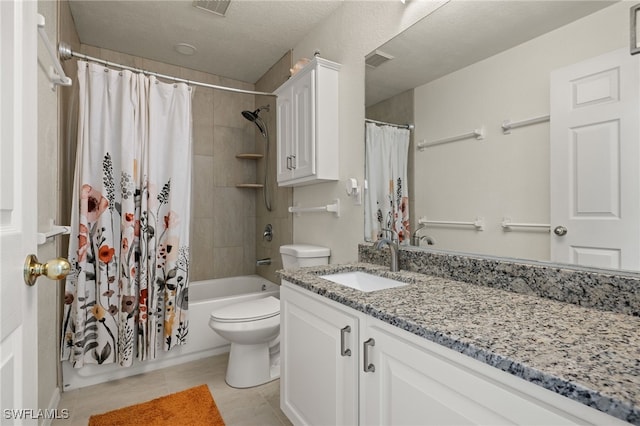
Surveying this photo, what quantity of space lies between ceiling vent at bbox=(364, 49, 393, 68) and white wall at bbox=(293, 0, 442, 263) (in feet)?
0.15

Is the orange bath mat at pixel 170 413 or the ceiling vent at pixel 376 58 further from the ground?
the ceiling vent at pixel 376 58

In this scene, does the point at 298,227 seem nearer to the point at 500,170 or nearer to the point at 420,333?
the point at 500,170

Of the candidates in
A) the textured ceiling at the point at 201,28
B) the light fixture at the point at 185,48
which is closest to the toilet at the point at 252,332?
the textured ceiling at the point at 201,28

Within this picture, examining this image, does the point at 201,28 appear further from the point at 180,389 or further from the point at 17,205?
the point at 180,389

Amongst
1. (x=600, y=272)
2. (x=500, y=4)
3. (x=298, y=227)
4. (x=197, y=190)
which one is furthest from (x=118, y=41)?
(x=600, y=272)

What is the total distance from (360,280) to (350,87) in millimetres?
1184

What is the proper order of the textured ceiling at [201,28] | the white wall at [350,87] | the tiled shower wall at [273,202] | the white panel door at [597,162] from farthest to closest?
the tiled shower wall at [273,202]
the textured ceiling at [201,28]
the white wall at [350,87]
the white panel door at [597,162]

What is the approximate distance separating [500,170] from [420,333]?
760mm

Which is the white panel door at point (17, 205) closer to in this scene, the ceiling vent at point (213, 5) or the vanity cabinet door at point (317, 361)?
the vanity cabinet door at point (317, 361)

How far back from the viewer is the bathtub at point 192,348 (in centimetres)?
209

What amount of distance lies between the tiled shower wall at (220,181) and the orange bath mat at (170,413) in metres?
1.32

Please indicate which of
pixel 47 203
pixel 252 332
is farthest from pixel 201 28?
pixel 252 332

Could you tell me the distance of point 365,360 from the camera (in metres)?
1.05

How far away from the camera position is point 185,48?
8.68 feet
